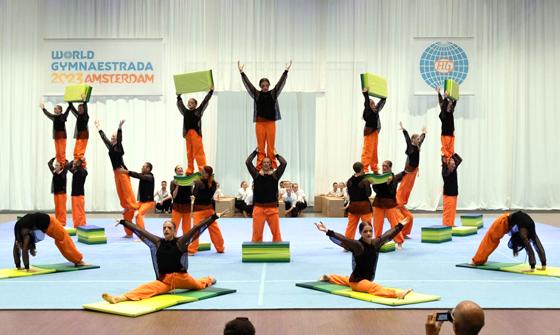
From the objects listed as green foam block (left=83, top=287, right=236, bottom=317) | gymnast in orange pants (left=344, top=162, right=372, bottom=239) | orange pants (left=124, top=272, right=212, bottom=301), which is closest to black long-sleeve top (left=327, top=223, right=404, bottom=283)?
green foam block (left=83, top=287, right=236, bottom=317)

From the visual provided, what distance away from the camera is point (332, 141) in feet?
58.4

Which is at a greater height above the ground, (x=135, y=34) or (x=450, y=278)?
(x=135, y=34)

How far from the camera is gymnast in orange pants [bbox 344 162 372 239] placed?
955 cm

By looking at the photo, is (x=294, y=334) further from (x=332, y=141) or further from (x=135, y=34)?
(x=135, y=34)

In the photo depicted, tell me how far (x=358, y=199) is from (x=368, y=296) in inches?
130

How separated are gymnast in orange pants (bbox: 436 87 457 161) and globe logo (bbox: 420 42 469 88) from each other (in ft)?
20.6

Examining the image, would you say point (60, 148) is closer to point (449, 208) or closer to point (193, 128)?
point (193, 128)

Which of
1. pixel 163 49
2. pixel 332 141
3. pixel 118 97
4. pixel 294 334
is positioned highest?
pixel 163 49

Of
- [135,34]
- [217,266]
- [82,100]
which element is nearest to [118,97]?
[135,34]

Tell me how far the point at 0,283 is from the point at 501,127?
14.3 m

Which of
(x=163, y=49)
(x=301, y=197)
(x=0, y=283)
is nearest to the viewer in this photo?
(x=0, y=283)

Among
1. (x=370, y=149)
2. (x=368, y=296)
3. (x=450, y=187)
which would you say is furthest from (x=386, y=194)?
(x=368, y=296)

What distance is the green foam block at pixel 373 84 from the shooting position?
415 inches

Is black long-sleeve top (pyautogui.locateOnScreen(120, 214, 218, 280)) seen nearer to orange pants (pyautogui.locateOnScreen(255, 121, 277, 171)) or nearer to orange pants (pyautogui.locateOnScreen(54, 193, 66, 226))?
orange pants (pyautogui.locateOnScreen(255, 121, 277, 171))
